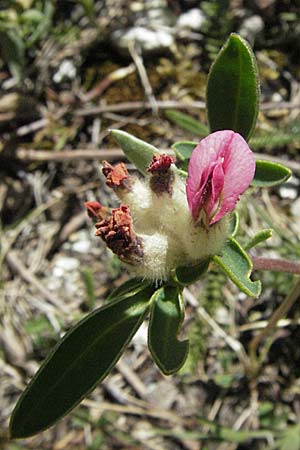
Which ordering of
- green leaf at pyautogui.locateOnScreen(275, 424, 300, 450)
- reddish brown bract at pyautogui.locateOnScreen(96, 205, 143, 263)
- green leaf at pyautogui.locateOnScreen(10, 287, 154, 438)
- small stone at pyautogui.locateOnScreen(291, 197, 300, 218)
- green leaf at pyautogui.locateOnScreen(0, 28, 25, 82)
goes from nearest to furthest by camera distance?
reddish brown bract at pyautogui.locateOnScreen(96, 205, 143, 263) < green leaf at pyautogui.locateOnScreen(10, 287, 154, 438) < green leaf at pyautogui.locateOnScreen(275, 424, 300, 450) < small stone at pyautogui.locateOnScreen(291, 197, 300, 218) < green leaf at pyautogui.locateOnScreen(0, 28, 25, 82)

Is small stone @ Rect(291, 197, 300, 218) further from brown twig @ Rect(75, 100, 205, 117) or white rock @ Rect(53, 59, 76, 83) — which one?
white rock @ Rect(53, 59, 76, 83)

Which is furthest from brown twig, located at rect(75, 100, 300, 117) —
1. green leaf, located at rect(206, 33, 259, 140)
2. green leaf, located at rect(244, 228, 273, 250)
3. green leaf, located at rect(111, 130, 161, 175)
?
green leaf, located at rect(244, 228, 273, 250)

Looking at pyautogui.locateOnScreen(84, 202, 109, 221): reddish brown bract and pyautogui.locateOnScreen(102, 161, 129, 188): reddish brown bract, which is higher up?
pyautogui.locateOnScreen(102, 161, 129, 188): reddish brown bract

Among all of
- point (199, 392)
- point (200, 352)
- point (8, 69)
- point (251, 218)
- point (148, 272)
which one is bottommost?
point (199, 392)

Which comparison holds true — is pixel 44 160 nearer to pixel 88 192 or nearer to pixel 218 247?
pixel 88 192

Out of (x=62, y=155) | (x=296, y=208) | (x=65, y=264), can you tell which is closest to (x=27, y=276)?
(x=65, y=264)

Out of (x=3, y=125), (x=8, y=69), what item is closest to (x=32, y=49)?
(x=8, y=69)

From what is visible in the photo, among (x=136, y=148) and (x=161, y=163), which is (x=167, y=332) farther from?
(x=136, y=148)
